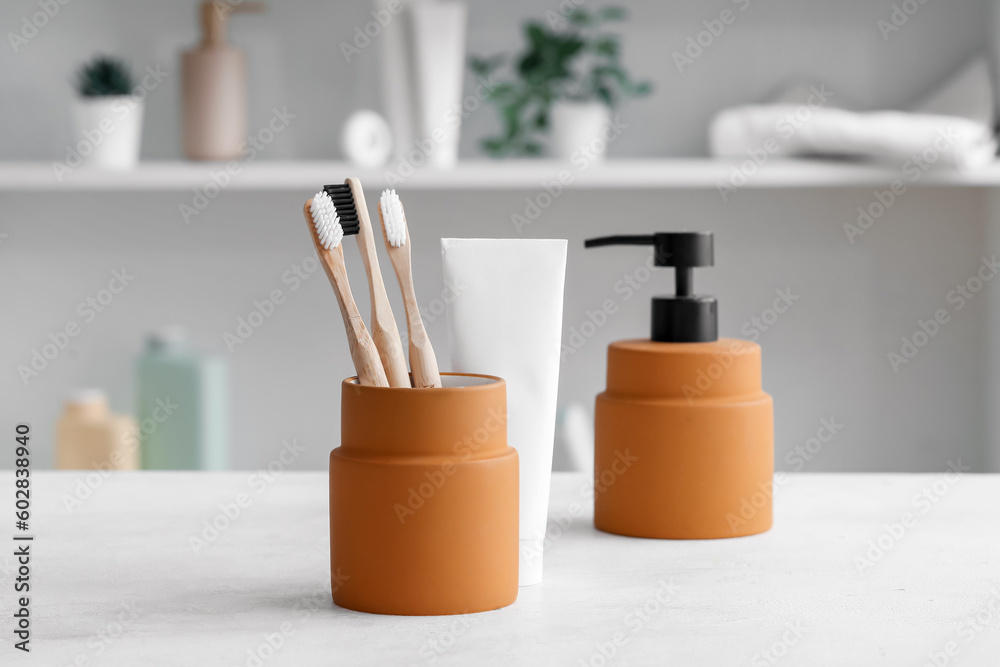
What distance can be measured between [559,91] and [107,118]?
52 centimetres

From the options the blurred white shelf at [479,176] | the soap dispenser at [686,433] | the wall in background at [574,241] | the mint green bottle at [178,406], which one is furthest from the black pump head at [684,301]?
the mint green bottle at [178,406]

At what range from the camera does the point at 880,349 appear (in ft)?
4.35

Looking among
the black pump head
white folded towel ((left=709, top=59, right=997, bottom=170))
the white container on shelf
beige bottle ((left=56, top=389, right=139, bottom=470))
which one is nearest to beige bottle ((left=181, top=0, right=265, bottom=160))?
the white container on shelf

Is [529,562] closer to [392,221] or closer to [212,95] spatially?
[392,221]

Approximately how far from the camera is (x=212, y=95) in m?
1.20

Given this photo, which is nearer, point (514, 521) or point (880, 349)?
point (514, 521)

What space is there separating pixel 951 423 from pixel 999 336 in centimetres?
13

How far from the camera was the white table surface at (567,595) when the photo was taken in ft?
1.22

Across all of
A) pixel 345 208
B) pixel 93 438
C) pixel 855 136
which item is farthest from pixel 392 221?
pixel 93 438

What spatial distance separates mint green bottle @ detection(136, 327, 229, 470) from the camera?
4.15 ft

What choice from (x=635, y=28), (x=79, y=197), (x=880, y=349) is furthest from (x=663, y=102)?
(x=79, y=197)

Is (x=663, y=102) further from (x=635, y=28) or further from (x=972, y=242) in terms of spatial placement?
(x=972, y=242)

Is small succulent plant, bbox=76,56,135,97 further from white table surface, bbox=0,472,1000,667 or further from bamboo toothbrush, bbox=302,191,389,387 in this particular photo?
bamboo toothbrush, bbox=302,191,389,387

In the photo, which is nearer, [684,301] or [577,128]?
[684,301]
